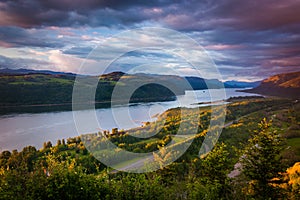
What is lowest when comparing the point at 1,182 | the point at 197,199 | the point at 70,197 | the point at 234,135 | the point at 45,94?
the point at 234,135

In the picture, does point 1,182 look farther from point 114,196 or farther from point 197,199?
point 197,199

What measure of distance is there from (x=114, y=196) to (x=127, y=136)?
102ft

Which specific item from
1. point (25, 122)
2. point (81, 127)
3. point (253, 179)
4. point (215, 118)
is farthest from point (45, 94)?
point (253, 179)

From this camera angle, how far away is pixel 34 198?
29.6ft

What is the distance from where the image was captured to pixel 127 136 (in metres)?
41.2

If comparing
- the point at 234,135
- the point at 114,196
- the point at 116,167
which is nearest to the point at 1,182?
the point at 114,196

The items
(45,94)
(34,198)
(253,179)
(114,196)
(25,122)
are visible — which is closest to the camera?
(34,198)

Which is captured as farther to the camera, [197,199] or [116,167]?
[116,167]

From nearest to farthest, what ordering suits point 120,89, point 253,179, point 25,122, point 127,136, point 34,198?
point 34,198
point 253,179
point 127,136
point 25,122
point 120,89

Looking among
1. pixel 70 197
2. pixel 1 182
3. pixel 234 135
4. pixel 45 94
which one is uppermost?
pixel 45 94

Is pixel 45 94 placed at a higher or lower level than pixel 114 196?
higher

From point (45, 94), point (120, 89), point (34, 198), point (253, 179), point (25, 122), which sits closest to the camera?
point (34, 198)

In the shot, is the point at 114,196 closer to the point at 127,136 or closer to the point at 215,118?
the point at 127,136

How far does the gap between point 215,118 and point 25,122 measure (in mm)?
46295
